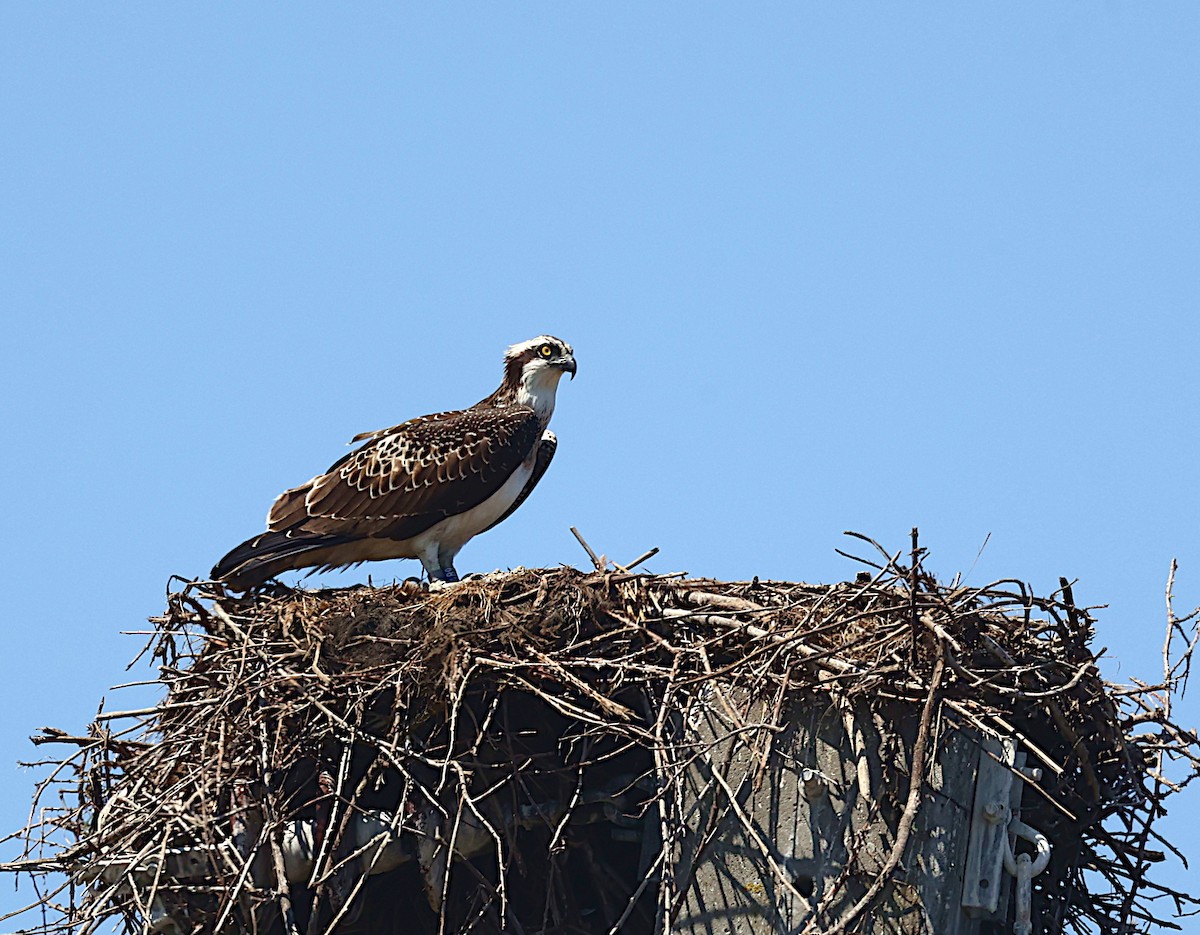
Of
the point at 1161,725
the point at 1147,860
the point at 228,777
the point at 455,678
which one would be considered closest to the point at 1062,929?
the point at 1147,860

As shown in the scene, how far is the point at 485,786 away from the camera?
32.2 ft

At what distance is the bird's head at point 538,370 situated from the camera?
12758 millimetres

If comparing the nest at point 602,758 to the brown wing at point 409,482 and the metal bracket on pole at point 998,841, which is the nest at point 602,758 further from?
the brown wing at point 409,482

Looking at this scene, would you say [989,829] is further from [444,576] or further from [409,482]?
[409,482]

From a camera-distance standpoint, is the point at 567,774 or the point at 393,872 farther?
the point at 393,872

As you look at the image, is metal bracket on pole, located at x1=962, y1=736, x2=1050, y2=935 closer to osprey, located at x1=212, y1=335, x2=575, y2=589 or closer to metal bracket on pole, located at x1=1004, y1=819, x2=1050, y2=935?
metal bracket on pole, located at x1=1004, y1=819, x2=1050, y2=935

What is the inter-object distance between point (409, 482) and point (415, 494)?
90 millimetres

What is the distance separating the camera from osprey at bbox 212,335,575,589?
11.8 meters

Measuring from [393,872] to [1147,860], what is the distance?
13.6ft

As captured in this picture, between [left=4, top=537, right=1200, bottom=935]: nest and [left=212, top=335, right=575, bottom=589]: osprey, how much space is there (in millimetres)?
1506

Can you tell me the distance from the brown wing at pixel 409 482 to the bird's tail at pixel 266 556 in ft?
0.30

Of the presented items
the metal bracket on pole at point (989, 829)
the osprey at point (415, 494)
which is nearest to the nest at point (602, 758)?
the metal bracket on pole at point (989, 829)

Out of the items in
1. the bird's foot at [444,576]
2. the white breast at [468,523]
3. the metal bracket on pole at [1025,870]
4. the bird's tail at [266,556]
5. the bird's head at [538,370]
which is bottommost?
the metal bracket on pole at [1025,870]

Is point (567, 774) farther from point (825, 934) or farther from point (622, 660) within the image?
point (825, 934)
